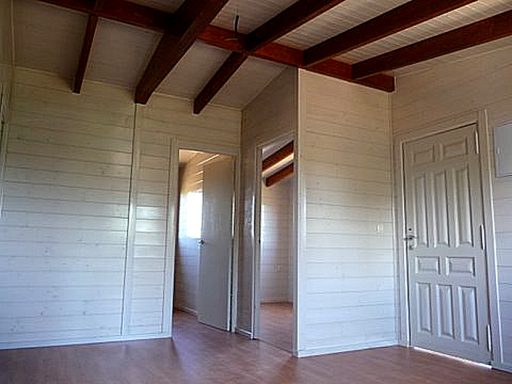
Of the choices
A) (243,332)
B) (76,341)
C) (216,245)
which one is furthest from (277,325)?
(76,341)

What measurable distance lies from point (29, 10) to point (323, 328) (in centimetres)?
368

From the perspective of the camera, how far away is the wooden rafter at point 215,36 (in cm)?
333

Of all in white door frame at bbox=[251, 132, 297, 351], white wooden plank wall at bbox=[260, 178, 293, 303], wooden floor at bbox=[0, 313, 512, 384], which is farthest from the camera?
white wooden plank wall at bbox=[260, 178, 293, 303]

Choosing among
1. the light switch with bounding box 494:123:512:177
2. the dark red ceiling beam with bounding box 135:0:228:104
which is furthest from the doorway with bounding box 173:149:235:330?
the light switch with bounding box 494:123:512:177

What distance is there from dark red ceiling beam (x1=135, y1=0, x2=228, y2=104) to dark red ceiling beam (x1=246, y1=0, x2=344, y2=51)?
65 cm

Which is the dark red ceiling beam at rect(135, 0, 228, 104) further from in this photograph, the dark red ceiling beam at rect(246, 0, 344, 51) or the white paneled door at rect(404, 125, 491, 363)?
the white paneled door at rect(404, 125, 491, 363)

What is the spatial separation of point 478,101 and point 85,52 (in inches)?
137

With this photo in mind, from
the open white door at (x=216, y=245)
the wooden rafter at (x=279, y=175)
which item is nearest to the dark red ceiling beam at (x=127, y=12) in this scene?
the open white door at (x=216, y=245)

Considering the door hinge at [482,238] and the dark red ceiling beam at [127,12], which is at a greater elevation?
the dark red ceiling beam at [127,12]

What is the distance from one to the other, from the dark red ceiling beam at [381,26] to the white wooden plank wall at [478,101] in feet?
3.24

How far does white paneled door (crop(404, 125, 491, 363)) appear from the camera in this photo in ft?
12.3

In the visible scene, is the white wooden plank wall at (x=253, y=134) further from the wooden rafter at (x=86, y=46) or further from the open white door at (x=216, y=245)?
the wooden rafter at (x=86, y=46)

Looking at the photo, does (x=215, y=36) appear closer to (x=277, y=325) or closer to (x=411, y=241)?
(x=411, y=241)

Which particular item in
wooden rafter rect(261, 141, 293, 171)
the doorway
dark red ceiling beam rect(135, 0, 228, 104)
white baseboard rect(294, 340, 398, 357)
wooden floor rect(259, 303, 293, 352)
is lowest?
wooden floor rect(259, 303, 293, 352)
